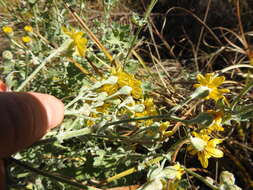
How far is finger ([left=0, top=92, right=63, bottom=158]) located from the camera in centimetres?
67

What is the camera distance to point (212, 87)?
1.29 meters

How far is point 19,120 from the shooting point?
2.31 feet

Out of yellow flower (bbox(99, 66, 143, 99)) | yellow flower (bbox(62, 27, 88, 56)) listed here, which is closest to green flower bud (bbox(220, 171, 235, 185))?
yellow flower (bbox(99, 66, 143, 99))

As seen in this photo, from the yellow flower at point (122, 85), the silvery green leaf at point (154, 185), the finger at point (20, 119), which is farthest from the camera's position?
the yellow flower at point (122, 85)

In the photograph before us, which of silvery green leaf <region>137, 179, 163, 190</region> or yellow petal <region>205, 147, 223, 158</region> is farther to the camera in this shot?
yellow petal <region>205, 147, 223, 158</region>

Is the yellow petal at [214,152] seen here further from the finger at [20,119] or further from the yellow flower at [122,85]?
the finger at [20,119]

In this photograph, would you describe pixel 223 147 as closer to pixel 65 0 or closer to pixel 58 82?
pixel 58 82

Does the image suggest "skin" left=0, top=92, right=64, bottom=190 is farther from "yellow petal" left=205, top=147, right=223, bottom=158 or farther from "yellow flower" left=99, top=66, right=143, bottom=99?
"yellow petal" left=205, top=147, right=223, bottom=158

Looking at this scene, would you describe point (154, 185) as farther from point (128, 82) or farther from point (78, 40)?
point (78, 40)

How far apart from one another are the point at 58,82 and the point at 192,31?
1638mm

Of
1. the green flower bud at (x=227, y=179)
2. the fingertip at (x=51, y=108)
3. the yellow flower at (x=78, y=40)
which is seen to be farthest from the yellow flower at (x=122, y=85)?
the green flower bud at (x=227, y=179)

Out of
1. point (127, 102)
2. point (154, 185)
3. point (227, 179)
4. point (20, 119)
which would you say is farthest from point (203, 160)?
point (20, 119)

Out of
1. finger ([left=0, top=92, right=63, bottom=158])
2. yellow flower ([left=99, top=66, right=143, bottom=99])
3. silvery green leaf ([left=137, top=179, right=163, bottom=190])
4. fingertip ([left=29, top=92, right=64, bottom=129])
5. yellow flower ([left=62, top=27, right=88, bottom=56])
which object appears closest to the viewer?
finger ([left=0, top=92, right=63, bottom=158])

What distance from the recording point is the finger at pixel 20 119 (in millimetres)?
673
